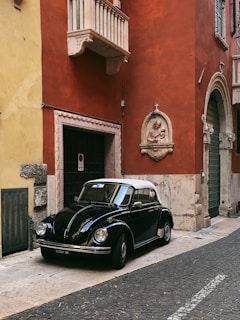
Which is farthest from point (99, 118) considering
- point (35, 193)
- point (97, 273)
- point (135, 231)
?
point (97, 273)

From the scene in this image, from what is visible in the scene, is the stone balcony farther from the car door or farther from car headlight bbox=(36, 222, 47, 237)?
car headlight bbox=(36, 222, 47, 237)

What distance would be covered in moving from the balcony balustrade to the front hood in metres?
9.66

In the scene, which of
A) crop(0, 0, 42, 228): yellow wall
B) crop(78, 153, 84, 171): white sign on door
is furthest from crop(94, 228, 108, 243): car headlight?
crop(78, 153, 84, 171): white sign on door

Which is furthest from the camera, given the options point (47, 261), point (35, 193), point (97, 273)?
point (35, 193)

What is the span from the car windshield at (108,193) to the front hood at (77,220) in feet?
1.27

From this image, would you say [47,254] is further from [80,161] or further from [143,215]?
[80,161]

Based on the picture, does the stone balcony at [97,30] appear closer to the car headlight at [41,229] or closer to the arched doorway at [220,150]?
the car headlight at [41,229]

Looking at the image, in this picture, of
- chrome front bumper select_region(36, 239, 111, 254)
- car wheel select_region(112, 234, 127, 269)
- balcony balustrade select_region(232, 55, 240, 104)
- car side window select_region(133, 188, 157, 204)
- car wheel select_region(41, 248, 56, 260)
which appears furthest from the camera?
balcony balustrade select_region(232, 55, 240, 104)

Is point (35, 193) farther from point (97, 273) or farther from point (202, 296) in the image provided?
point (202, 296)

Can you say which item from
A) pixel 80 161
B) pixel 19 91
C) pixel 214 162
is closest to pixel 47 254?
pixel 19 91

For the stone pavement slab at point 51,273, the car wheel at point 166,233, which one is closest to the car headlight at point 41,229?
the stone pavement slab at point 51,273

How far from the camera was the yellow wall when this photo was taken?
782cm

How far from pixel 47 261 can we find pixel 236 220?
8.65 meters

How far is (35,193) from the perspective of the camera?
846 centimetres
